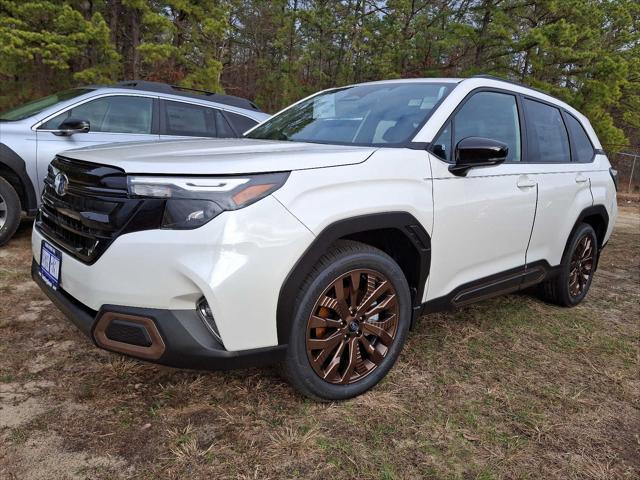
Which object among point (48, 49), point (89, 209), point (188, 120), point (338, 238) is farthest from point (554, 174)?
point (48, 49)

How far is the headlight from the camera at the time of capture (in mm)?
1756

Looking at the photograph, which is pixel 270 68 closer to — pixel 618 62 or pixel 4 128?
pixel 618 62

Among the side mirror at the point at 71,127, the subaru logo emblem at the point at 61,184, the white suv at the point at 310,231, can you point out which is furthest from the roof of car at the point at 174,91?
the subaru logo emblem at the point at 61,184

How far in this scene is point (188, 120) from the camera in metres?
5.56

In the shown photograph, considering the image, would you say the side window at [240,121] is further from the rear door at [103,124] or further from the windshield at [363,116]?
the windshield at [363,116]

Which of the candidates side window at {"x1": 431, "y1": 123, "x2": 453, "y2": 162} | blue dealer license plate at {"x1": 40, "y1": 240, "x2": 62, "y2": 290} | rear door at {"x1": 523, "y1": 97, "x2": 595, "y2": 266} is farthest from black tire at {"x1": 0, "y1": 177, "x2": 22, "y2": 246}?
rear door at {"x1": 523, "y1": 97, "x2": 595, "y2": 266}

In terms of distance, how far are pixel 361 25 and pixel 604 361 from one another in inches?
703

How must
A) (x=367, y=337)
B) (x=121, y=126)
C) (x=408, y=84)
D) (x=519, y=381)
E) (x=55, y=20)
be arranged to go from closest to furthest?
(x=367, y=337)
(x=519, y=381)
(x=408, y=84)
(x=121, y=126)
(x=55, y=20)

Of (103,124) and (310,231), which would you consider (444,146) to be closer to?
(310,231)

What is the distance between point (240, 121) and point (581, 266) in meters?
4.18

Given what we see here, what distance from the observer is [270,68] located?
20.0 meters

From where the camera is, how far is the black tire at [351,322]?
2.01m

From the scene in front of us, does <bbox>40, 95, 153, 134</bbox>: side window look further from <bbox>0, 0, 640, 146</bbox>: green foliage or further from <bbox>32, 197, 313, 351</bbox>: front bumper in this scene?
<bbox>0, 0, 640, 146</bbox>: green foliage

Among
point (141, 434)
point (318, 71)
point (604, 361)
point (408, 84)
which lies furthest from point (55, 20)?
point (604, 361)
